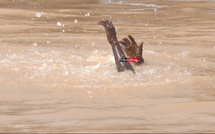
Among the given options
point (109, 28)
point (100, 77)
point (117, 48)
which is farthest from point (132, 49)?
point (100, 77)

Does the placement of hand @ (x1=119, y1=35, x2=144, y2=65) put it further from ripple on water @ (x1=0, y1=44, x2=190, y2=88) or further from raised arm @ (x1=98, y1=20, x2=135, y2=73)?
raised arm @ (x1=98, y1=20, x2=135, y2=73)

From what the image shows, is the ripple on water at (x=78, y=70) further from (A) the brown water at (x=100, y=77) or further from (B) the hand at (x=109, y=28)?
(B) the hand at (x=109, y=28)

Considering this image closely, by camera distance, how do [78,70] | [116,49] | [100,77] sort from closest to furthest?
[100,77] < [116,49] < [78,70]

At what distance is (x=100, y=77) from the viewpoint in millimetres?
7363

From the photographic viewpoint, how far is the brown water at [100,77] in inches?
224

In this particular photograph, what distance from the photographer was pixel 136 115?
231 inches

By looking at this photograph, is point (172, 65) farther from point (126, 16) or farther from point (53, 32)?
point (126, 16)

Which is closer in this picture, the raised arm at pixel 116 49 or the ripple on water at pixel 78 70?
the ripple on water at pixel 78 70

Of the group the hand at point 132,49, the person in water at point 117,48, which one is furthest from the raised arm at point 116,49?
the hand at point 132,49

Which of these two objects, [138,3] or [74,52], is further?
[138,3]

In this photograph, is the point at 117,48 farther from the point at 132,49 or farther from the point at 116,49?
the point at 132,49

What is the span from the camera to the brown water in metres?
5.70

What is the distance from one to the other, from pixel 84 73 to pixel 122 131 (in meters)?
2.38

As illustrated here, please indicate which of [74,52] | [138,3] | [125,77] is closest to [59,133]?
[125,77]
